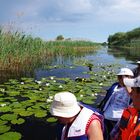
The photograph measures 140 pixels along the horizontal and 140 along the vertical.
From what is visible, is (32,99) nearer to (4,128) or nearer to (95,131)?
(4,128)

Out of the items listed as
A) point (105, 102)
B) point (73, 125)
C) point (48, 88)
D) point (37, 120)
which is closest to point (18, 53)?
point (48, 88)

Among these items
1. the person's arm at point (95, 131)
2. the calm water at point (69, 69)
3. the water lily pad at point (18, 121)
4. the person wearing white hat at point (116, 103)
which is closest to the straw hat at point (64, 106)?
the person's arm at point (95, 131)

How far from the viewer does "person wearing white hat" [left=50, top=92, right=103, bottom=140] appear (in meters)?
2.55

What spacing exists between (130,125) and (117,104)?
1.99 metres

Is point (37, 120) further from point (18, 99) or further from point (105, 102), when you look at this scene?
point (105, 102)

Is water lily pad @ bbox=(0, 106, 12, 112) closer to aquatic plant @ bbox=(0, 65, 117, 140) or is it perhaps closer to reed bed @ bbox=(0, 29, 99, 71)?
aquatic plant @ bbox=(0, 65, 117, 140)

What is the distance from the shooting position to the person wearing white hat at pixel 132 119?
231 centimetres

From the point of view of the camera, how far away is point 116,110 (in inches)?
171

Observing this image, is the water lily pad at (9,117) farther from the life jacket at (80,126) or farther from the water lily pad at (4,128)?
the life jacket at (80,126)

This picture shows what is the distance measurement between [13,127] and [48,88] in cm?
337

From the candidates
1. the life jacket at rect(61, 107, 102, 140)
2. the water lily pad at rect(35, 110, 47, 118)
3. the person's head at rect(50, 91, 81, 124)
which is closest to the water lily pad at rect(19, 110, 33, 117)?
the water lily pad at rect(35, 110, 47, 118)

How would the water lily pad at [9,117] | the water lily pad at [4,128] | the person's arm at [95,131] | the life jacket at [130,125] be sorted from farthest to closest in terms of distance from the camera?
the water lily pad at [9,117]
the water lily pad at [4,128]
the person's arm at [95,131]
the life jacket at [130,125]

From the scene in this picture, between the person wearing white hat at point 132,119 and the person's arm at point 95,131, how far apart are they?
0.15 meters

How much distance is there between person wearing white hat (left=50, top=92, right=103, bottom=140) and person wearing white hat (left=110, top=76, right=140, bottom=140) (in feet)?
0.63
